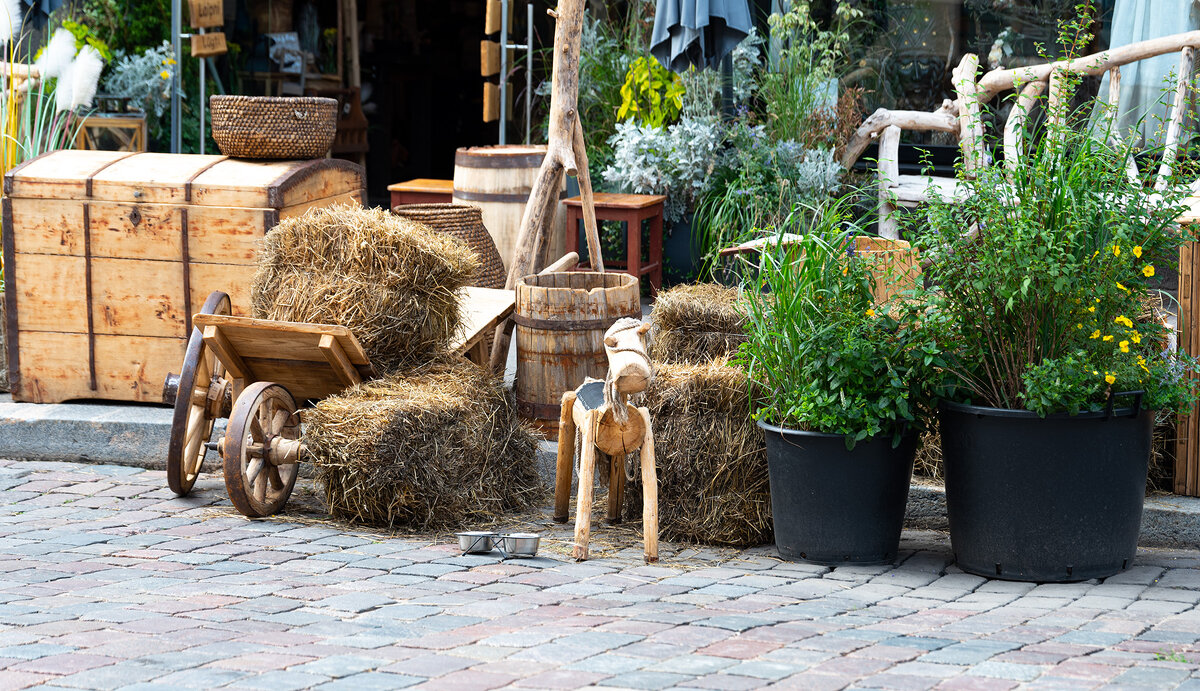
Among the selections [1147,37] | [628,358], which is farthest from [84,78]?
[1147,37]

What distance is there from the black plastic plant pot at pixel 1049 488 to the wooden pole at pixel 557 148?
284 centimetres

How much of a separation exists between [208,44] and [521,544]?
661cm

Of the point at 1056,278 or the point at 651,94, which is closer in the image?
the point at 1056,278

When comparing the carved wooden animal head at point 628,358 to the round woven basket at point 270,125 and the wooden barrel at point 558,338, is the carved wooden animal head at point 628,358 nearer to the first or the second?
the wooden barrel at point 558,338

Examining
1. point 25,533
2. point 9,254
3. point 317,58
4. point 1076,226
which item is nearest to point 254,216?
point 9,254

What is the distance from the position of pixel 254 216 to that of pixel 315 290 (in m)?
0.95

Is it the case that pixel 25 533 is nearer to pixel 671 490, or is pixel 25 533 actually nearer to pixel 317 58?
pixel 671 490

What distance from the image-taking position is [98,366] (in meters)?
6.59

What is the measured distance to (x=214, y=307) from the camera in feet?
19.0

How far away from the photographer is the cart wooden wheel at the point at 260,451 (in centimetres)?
518

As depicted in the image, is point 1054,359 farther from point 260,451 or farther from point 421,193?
point 421,193

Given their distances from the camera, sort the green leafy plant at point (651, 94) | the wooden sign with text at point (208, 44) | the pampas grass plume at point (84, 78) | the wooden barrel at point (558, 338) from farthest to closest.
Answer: the wooden sign with text at point (208, 44), the green leafy plant at point (651, 94), the pampas grass plume at point (84, 78), the wooden barrel at point (558, 338)

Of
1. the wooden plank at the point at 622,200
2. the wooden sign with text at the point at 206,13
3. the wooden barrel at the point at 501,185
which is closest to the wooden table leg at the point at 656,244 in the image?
the wooden plank at the point at 622,200

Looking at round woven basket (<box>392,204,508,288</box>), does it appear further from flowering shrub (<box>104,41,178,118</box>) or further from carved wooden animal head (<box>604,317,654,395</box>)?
flowering shrub (<box>104,41,178,118</box>)
